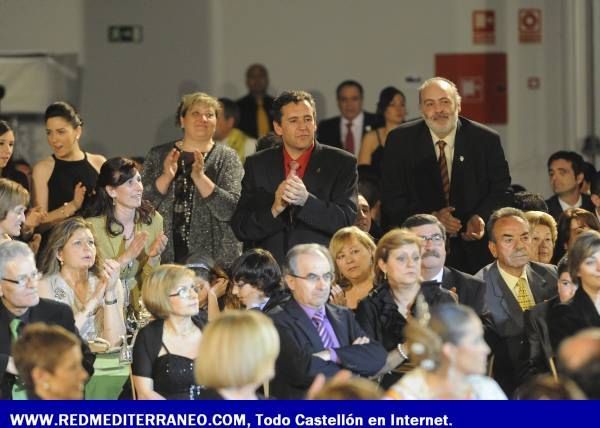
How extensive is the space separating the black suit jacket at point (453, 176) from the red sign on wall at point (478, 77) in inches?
152

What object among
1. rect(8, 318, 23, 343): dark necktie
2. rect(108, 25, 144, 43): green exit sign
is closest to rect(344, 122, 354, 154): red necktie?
rect(108, 25, 144, 43): green exit sign

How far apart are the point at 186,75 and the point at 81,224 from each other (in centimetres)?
513

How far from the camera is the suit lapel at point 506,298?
6.93 m

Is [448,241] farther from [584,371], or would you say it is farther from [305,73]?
[305,73]

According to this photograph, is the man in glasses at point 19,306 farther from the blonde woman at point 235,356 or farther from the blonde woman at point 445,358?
the blonde woman at point 445,358

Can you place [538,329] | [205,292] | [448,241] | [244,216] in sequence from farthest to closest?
[448,241]
[244,216]
[205,292]
[538,329]

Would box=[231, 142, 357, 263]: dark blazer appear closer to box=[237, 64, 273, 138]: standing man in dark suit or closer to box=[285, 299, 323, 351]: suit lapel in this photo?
box=[285, 299, 323, 351]: suit lapel

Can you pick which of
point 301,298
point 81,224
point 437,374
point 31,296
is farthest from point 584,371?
point 81,224

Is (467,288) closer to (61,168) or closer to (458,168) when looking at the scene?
(458,168)

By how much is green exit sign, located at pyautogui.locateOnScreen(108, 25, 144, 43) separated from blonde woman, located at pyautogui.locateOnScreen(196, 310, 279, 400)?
722 cm

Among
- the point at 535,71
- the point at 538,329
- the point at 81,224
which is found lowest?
the point at 538,329

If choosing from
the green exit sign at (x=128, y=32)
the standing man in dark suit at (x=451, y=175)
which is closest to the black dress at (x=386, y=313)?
the standing man in dark suit at (x=451, y=175)

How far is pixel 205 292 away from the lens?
679 cm

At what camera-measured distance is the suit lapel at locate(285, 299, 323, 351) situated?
5.95 m
